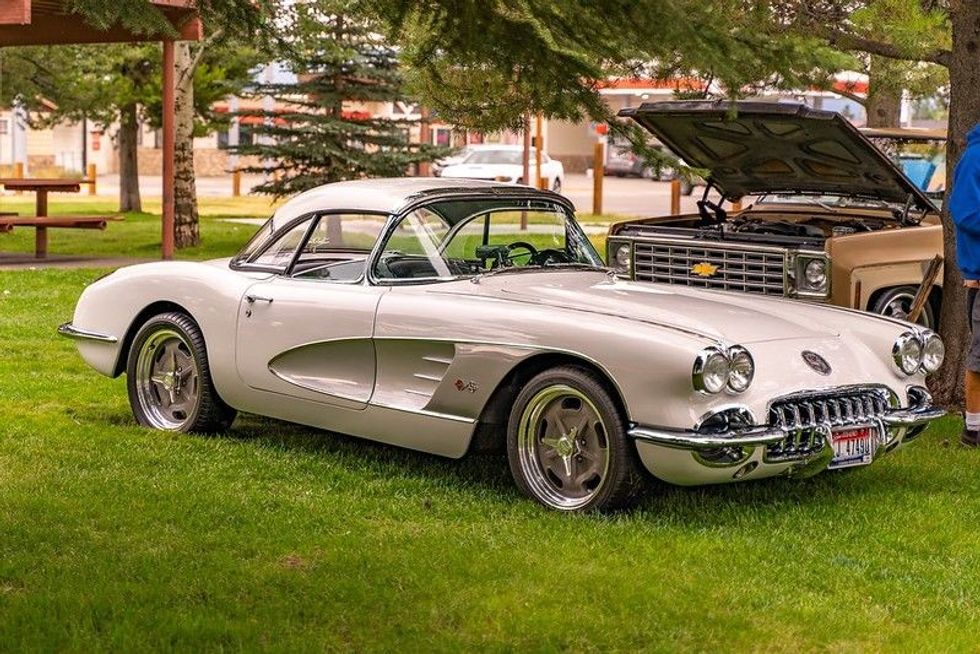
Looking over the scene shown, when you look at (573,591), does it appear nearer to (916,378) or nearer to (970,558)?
(970,558)

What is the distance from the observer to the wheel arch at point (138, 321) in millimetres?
8172

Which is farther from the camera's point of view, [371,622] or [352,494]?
[352,494]

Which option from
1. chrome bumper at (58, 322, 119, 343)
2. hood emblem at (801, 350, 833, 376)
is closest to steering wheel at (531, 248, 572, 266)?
hood emblem at (801, 350, 833, 376)

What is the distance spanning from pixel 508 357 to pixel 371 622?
1.82 m

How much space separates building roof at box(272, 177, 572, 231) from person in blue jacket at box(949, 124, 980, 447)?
6.61ft

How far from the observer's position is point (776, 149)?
10.2 m

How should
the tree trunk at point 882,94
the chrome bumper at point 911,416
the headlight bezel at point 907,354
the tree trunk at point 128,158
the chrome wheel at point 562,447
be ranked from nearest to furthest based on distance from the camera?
the chrome wheel at point 562,447 → the chrome bumper at point 911,416 → the headlight bezel at point 907,354 → the tree trunk at point 882,94 → the tree trunk at point 128,158

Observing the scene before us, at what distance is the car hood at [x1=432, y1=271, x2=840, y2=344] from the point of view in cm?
648

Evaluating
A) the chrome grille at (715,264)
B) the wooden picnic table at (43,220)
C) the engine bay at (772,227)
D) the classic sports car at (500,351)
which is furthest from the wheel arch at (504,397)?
the wooden picnic table at (43,220)

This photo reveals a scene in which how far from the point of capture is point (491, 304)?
6773 millimetres

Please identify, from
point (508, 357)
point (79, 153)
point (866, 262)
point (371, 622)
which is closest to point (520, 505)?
point (508, 357)

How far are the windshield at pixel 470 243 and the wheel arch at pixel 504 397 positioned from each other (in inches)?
29.1

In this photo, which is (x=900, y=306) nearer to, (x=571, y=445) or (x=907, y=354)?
(x=907, y=354)

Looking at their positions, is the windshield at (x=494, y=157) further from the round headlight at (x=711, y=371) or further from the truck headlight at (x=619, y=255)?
the round headlight at (x=711, y=371)
